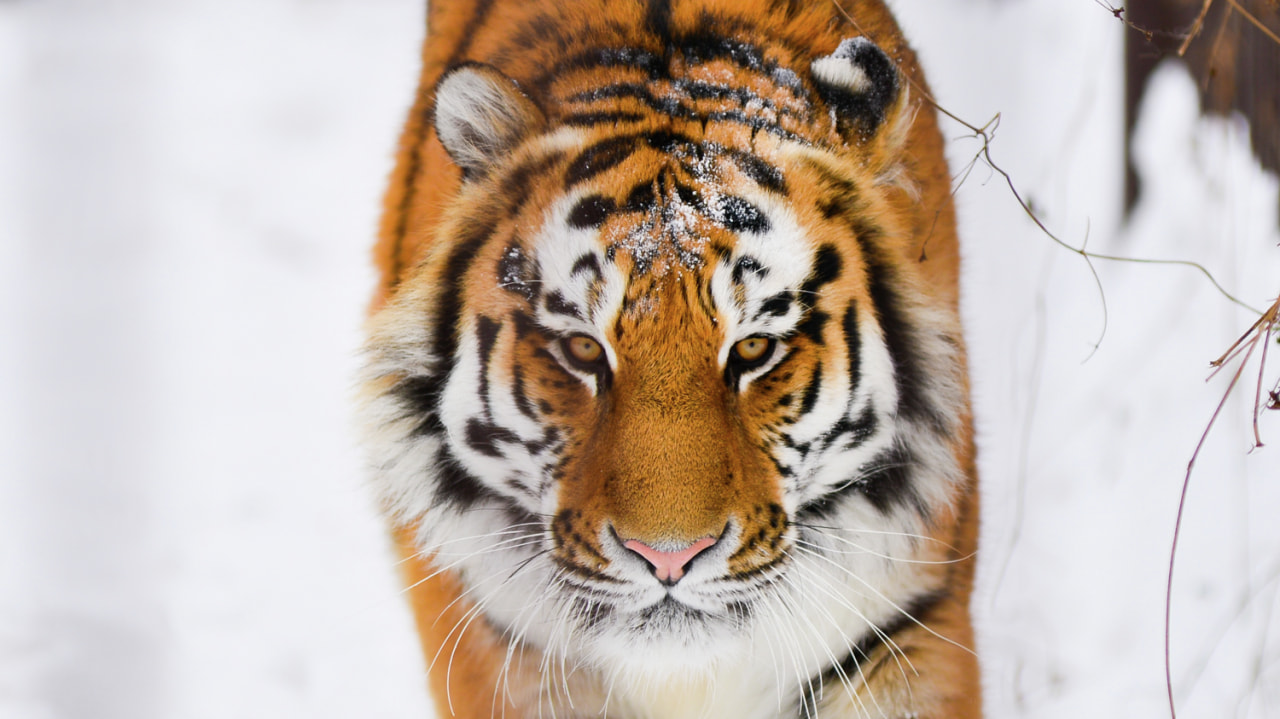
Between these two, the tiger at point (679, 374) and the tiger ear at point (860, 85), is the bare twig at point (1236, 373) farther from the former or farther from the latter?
the tiger ear at point (860, 85)

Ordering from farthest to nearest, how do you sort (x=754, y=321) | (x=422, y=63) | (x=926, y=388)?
1. (x=422, y=63)
2. (x=926, y=388)
3. (x=754, y=321)

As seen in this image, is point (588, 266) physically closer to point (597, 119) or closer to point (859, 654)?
point (597, 119)

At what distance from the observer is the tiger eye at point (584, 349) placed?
3.25 ft

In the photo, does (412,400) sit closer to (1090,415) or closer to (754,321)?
(754,321)

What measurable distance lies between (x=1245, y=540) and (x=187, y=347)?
1698mm

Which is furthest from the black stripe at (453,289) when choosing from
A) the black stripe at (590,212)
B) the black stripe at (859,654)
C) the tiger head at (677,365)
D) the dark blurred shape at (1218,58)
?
the dark blurred shape at (1218,58)

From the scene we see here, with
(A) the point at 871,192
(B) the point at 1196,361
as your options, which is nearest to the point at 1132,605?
(B) the point at 1196,361

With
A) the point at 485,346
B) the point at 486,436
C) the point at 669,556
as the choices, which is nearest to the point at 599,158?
the point at 485,346

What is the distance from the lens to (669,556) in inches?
35.8

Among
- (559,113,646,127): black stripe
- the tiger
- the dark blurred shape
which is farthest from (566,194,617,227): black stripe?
the dark blurred shape

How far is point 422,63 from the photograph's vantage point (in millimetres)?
1293

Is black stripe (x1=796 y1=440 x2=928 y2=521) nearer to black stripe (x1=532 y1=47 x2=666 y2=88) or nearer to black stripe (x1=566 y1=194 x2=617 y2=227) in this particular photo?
black stripe (x1=566 y1=194 x2=617 y2=227)

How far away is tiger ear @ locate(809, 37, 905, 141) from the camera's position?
104cm

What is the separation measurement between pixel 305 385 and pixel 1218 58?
4.99 feet
